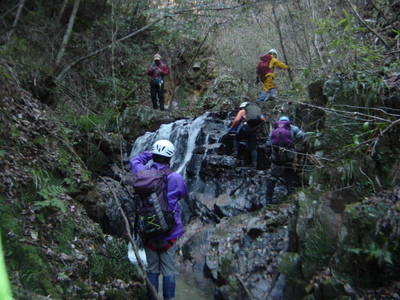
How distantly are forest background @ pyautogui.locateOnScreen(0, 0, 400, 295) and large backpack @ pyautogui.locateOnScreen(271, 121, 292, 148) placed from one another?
1333 mm

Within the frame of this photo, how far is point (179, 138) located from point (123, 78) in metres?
7.48

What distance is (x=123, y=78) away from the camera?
18750mm

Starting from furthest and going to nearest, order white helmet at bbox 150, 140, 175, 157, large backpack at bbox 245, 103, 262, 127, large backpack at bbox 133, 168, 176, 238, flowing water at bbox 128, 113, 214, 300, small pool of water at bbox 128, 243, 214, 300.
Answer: flowing water at bbox 128, 113, 214, 300 < large backpack at bbox 245, 103, 262, 127 < small pool of water at bbox 128, 243, 214, 300 < white helmet at bbox 150, 140, 175, 157 < large backpack at bbox 133, 168, 176, 238

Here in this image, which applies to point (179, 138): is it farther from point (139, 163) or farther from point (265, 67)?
point (139, 163)

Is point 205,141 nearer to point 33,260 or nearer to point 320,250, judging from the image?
point 320,250

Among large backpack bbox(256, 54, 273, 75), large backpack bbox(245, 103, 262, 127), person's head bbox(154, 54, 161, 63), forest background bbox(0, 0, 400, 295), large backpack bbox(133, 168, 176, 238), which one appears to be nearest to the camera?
large backpack bbox(133, 168, 176, 238)

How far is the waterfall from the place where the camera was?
40.1 feet

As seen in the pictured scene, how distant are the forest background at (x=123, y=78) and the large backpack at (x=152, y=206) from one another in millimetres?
1188

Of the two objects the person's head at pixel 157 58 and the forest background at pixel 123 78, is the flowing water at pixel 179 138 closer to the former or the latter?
the forest background at pixel 123 78

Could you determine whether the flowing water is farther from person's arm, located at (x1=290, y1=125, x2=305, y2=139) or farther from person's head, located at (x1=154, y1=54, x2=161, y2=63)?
person's arm, located at (x1=290, y1=125, x2=305, y2=139)

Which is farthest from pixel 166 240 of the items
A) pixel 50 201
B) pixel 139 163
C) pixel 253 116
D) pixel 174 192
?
pixel 253 116

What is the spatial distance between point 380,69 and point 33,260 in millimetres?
→ 5504

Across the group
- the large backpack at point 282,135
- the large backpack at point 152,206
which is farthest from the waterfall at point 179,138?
the large backpack at point 152,206

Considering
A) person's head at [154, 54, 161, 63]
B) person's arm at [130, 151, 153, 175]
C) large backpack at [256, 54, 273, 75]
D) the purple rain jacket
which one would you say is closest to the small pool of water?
the purple rain jacket
